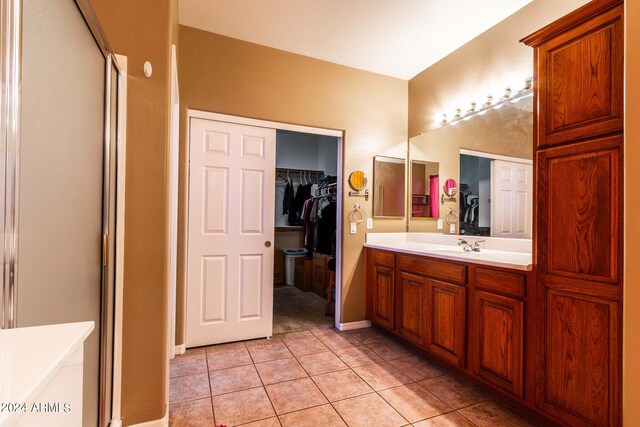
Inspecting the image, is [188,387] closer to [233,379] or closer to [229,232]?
[233,379]

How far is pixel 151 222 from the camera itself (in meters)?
1.60

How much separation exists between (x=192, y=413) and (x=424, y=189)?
2.79m

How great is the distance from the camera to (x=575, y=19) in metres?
1.51

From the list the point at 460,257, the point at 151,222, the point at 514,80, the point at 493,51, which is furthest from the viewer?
the point at 493,51

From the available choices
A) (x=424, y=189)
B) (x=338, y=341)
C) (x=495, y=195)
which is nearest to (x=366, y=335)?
(x=338, y=341)

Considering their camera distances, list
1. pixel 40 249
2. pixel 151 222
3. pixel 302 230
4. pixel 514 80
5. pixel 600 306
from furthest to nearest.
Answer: pixel 302 230 → pixel 514 80 → pixel 151 222 → pixel 600 306 → pixel 40 249

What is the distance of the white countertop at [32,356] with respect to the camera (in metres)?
0.43

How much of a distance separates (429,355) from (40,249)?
8.20 ft

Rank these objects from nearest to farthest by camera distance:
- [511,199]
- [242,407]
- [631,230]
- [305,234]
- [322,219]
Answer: [631,230], [242,407], [511,199], [322,219], [305,234]

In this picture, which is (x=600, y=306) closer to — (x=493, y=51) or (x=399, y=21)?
(x=493, y=51)

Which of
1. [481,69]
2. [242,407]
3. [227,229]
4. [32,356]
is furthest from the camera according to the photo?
[227,229]

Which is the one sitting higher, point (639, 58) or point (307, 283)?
point (639, 58)

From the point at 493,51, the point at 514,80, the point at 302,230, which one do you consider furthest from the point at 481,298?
the point at 302,230

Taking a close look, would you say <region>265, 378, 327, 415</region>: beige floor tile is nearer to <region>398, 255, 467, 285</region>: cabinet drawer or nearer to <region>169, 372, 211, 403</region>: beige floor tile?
<region>169, 372, 211, 403</region>: beige floor tile
